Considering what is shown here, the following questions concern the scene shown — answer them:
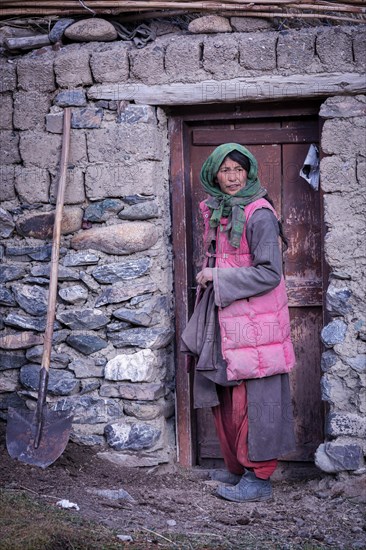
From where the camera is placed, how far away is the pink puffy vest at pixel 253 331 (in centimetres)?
420

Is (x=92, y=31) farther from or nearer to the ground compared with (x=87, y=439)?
farther from the ground

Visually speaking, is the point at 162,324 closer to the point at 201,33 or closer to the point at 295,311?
the point at 295,311

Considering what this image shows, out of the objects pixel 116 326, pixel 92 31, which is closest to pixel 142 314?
pixel 116 326

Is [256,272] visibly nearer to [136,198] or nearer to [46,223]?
[136,198]

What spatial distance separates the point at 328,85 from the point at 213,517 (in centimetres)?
227

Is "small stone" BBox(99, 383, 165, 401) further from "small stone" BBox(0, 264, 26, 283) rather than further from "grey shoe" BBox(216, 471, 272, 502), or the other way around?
"small stone" BBox(0, 264, 26, 283)

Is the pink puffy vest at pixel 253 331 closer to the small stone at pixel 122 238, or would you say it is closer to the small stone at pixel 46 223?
the small stone at pixel 122 238

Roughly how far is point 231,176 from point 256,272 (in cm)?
52

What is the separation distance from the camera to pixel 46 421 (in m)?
4.52

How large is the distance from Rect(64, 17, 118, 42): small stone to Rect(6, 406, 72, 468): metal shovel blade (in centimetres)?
205

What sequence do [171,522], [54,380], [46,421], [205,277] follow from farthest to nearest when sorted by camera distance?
[54,380] → [46,421] → [205,277] → [171,522]

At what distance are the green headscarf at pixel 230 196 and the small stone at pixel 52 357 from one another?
113 cm

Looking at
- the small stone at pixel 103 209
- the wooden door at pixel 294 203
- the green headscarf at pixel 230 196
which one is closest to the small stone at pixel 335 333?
the wooden door at pixel 294 203

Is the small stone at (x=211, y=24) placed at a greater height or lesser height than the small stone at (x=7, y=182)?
greater
